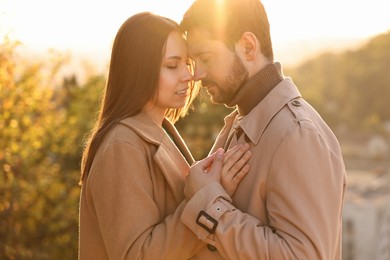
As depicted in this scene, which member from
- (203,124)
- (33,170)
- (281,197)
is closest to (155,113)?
(281,197)

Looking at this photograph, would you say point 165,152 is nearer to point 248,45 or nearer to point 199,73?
point 199,73

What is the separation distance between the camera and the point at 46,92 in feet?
33.4

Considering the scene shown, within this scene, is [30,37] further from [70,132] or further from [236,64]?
[236,64]

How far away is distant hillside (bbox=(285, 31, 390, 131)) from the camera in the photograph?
60338 millimetres

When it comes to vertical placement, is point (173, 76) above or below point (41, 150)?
above

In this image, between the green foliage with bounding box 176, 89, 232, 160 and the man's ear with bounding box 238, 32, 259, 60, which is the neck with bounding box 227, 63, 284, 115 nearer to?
the man's ear with bounding box 238, 32, 259, 60

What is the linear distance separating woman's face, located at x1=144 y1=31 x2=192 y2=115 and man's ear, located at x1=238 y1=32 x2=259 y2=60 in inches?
12.0

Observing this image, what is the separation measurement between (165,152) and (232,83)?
0.43 metres

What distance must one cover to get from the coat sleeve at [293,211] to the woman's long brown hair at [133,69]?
23.2 inches

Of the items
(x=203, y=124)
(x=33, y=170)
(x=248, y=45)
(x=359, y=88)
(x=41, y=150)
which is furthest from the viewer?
(x=359, y=88)

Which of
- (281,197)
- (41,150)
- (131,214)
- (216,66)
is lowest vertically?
(41,150)

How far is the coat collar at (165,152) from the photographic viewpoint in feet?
9.91

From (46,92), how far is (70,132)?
224 cm

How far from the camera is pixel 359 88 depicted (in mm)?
62969
